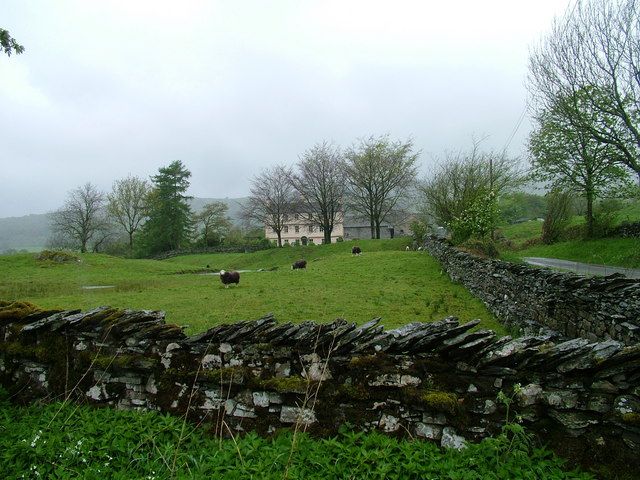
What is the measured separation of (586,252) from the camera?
22719 millimetres

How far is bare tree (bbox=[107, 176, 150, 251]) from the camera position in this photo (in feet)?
211

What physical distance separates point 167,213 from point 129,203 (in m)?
11.7

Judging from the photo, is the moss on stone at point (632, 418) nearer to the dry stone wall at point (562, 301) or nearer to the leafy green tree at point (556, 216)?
the dry stone wall at point (562, 301)

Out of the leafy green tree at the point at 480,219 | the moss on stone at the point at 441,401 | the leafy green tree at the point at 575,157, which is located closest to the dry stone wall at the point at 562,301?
the moss on stone at the point at 441,401

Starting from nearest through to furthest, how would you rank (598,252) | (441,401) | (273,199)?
1. (441,401)
2. (598,252)
3. (273,199)

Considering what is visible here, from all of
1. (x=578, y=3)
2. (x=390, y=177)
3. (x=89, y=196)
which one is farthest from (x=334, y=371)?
(x=89, y=196)

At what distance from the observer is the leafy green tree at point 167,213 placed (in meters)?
57.1

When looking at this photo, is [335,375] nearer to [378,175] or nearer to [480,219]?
[480,219]

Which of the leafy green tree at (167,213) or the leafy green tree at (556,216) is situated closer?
the leafy green tree at (556,216)

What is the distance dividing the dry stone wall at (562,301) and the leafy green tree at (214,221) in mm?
57489

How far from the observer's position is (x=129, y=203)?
6469cm

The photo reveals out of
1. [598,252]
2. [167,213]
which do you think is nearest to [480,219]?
[598,252]

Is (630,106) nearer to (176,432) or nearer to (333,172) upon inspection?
(176,432)

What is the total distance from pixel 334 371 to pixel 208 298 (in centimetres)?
1114
